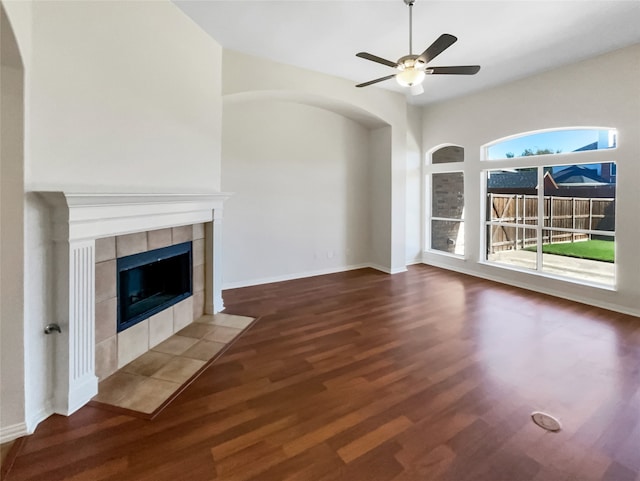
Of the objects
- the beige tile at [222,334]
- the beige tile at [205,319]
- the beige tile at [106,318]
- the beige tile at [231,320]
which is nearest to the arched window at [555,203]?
the beige tile at [231,320]

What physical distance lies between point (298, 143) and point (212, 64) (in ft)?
6.45

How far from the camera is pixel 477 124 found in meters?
5.76

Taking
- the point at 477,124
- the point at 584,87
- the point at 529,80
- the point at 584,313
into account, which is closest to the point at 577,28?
the point at 584,87

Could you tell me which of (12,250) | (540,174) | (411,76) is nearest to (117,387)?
(12,250)

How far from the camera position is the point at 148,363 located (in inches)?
110

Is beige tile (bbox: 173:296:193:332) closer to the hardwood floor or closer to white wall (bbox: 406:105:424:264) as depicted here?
the hardwood floor

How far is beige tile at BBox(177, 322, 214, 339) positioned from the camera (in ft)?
11.1

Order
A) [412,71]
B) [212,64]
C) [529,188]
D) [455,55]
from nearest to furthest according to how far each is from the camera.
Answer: [412,71]
[212,64]
[455,55]
[529,188]

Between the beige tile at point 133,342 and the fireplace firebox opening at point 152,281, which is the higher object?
the fireplace firebox opening at point 152,281

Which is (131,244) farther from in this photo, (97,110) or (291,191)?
(291,191)

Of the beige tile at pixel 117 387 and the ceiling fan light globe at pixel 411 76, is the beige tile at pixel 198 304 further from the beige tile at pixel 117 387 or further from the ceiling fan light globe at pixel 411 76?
the ceiling fan light globe at pixel 411 76

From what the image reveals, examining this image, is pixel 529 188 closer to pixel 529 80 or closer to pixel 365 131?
pixel 529 80

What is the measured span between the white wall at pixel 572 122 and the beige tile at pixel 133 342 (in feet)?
17.6

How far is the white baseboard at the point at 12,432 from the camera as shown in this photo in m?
1.87
